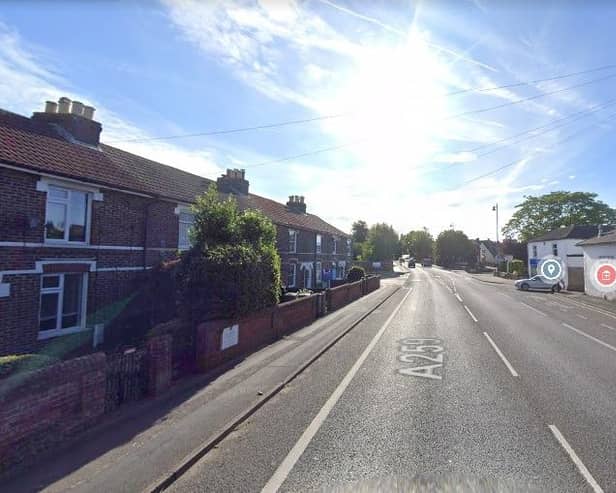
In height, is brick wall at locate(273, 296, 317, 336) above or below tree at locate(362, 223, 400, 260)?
below

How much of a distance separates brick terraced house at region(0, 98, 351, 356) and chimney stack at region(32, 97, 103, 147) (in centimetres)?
3

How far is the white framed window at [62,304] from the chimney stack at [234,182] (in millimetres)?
14229

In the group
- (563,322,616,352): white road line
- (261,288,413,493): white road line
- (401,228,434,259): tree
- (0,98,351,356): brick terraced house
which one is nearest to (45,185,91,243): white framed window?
(0,98,351,356): brick terraced house

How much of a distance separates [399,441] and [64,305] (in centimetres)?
1099

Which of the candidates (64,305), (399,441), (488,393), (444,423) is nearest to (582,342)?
(488,393)

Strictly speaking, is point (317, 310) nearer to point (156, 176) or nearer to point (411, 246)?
point (156, 176)

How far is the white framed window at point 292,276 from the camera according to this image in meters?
26.9

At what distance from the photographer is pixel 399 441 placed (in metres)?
5.00

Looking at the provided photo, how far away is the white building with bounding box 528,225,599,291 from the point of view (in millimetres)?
34250

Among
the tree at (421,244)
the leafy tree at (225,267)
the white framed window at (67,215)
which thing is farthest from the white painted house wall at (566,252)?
the tree at (421,244)

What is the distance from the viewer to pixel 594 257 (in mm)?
29062

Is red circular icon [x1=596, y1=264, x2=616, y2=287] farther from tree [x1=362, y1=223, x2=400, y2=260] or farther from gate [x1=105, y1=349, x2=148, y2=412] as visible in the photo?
tree [x1=362, y1=223, x2=400, y2=260]

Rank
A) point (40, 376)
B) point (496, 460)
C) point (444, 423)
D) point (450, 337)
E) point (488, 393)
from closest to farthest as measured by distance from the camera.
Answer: point (496, 460), point (40, 376), point (444, 423), point (488, 393), point (450, 337)

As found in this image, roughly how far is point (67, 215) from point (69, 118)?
5.02 metres
